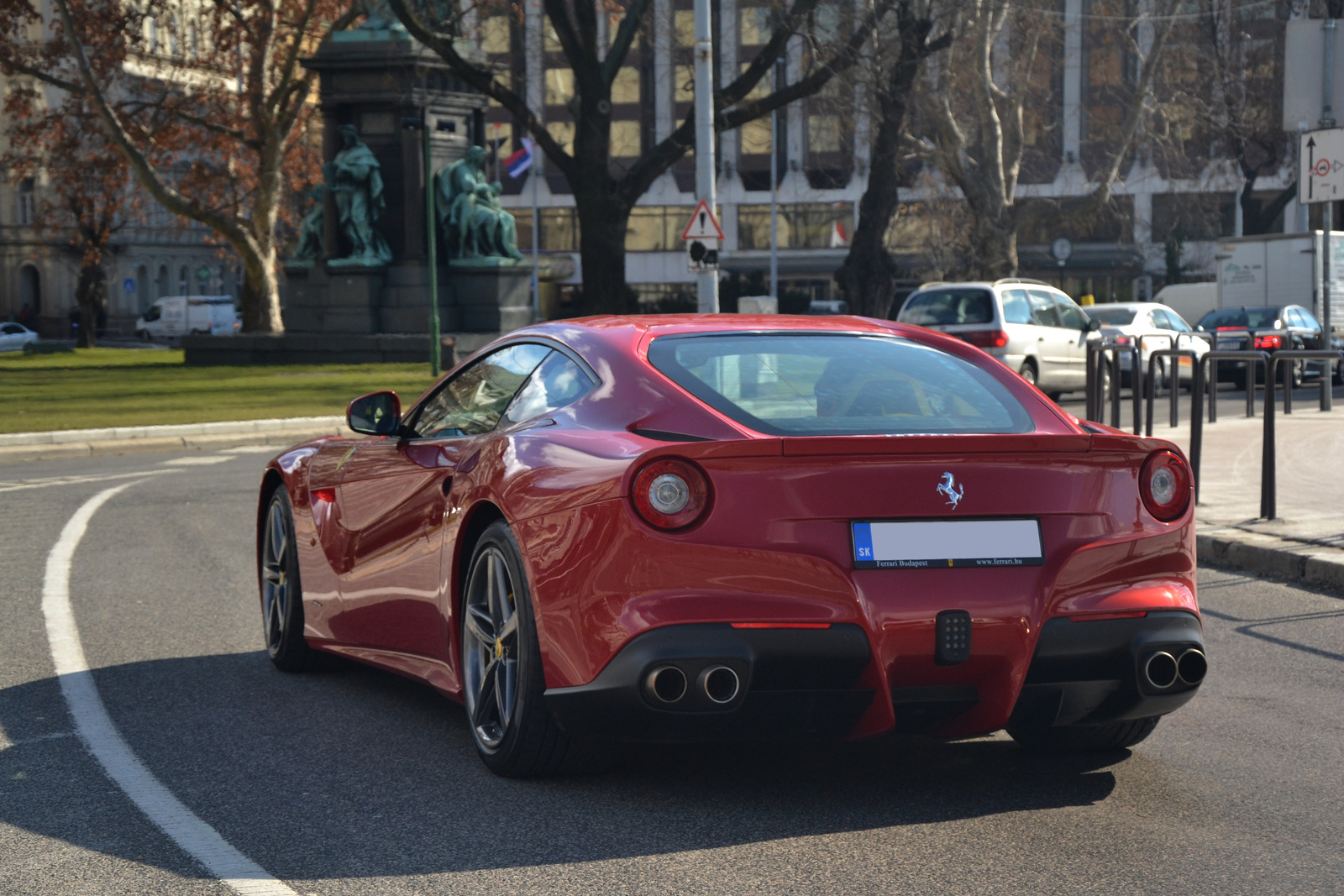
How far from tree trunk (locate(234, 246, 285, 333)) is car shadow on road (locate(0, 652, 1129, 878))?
41873 mm

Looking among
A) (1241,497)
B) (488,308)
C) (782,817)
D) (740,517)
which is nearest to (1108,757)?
(782,817)

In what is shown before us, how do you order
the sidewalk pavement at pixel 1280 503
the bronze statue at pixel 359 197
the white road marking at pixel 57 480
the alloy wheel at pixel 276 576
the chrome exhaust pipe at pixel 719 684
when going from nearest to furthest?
the chrome exhaust pipe at pixel 719 684 < the alloy wheel at pixel 276 576 < the sidewalk pavement at pixel 1280 503 < the white road marking at pixel 57 480 < the bronze statue at pixel 359 197

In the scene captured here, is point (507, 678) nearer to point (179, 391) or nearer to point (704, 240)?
point (704, 240)

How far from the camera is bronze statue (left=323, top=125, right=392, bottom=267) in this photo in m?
36.7

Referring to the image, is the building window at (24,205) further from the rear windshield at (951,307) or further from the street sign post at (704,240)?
the street sign post at (704,240)

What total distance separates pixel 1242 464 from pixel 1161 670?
10.6m

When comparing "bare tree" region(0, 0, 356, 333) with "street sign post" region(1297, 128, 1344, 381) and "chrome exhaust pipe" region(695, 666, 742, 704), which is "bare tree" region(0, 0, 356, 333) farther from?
"chrome exhaust pipe" region(695, 666, 742, 704)

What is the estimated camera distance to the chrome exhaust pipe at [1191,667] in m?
4.70

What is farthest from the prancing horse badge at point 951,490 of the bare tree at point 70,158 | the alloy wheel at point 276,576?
the bare tree at point 70,158

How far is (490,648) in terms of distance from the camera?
5.13 metres

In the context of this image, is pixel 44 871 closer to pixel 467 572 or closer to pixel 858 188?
pixel 467 572

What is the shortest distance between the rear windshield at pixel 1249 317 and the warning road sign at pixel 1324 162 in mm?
17387

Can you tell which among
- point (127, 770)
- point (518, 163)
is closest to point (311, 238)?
point (518, 163)

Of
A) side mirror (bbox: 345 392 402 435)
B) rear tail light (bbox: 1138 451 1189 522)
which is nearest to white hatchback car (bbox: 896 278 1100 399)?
side mirror (bbox: 345 392 402 435)
